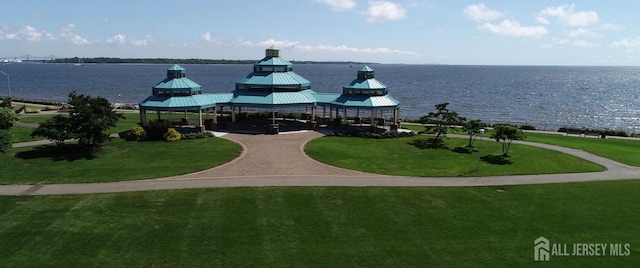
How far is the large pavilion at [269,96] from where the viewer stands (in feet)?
158

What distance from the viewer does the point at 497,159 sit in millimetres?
37125

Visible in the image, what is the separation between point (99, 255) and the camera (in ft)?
61.2

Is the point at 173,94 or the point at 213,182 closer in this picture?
the point at 213,182

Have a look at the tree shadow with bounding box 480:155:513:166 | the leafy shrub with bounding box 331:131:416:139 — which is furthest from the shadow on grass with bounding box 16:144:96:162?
the tree shadow with bounding box 480:155:513:166

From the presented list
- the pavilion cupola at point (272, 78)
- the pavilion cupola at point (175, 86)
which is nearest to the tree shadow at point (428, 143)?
the pavilion cupola at point (272, 78)

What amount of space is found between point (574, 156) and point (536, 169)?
7645 mm

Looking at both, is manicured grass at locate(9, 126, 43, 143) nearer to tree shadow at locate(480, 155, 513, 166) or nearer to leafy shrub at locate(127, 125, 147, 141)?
leafy shrub at locate(127, 125, 147, 141)

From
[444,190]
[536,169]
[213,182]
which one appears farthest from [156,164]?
[536,169]

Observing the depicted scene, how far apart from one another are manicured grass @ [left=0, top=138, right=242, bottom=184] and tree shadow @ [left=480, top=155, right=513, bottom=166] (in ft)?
71.4

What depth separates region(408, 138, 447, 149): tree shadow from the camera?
42.6 metres

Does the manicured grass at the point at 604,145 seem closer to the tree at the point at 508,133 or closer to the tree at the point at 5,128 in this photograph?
the tree at the point at 508,133

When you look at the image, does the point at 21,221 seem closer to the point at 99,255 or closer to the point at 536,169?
the point at 99,255

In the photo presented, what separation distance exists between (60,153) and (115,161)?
6.31 metres

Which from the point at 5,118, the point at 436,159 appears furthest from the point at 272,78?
the point at 5,118
